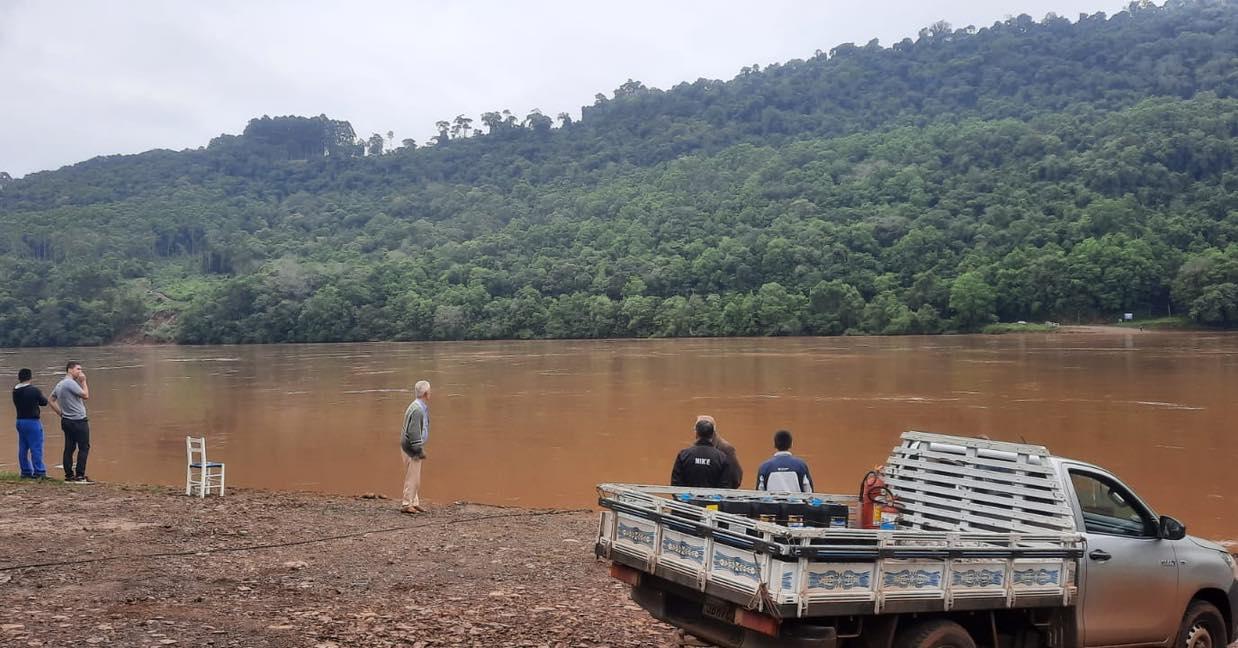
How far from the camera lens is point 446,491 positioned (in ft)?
49.6

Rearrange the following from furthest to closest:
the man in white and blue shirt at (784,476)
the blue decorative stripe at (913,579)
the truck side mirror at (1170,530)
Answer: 1. the man in white and blue shirt at (784,476)
2. the truck side mirror at (1170,530)
3. the blue decorative stripe at (913,579)

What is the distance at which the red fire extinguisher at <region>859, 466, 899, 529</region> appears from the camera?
6355 millimetres

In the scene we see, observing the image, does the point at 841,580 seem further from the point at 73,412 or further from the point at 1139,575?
the point at 73,412

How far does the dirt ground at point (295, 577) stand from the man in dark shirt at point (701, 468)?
1.07m

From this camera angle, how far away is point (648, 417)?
81.9ft

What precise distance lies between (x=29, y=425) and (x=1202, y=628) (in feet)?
44.4

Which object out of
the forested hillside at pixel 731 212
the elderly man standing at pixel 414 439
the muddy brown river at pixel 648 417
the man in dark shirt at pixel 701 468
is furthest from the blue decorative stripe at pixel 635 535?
the forested hillside at pixel 731 212

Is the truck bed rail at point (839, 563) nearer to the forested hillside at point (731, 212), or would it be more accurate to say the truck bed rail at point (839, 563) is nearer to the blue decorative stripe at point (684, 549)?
the blue decorative stripe at point (684, 549)

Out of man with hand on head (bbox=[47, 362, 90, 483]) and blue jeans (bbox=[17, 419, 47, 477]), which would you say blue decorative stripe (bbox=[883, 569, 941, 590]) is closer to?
man with hand on head (bbox=[47, 362, 90, 483])

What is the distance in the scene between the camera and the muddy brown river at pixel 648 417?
16.4 metres

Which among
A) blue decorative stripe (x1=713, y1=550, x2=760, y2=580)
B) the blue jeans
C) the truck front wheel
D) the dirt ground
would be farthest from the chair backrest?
the truck front wheel

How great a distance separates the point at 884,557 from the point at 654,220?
111 meters

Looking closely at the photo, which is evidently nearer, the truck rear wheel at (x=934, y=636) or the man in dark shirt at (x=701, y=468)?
the truck rear wheel at (x=934, y=636)

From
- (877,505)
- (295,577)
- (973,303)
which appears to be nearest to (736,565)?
(877,505)
